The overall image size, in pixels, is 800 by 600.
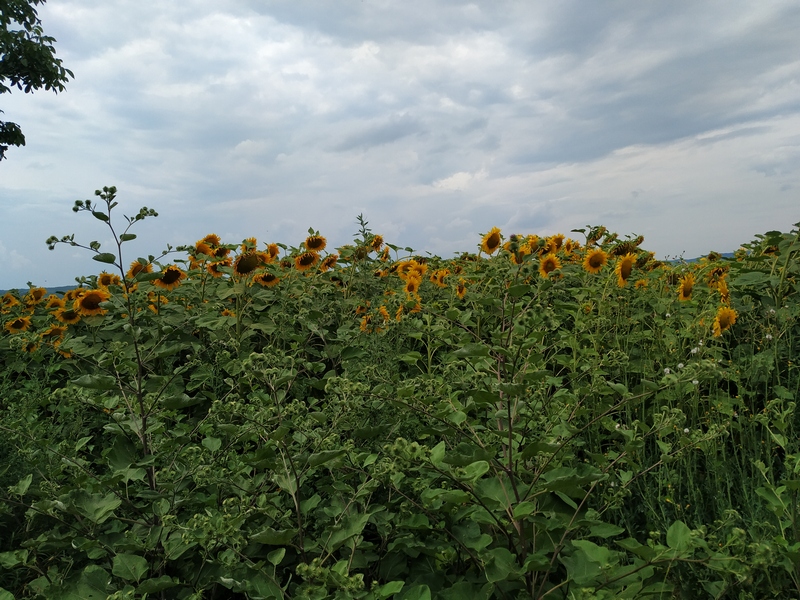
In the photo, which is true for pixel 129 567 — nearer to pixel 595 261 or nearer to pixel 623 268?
pixel 623 268

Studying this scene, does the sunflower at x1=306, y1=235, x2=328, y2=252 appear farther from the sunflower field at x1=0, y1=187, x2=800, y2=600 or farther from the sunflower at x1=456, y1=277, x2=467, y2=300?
the sunflower field at x1=0, y1=187, x2=800, y2=600

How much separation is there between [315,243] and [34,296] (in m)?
3.51

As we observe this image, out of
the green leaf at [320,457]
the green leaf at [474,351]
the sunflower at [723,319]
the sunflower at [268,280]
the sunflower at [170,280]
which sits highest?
the sunflower at [170,280]

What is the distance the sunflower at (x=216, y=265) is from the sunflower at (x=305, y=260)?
57 centimetres

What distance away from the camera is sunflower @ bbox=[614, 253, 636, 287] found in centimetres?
425

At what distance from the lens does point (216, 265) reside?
4555mm

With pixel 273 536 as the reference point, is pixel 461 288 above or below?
above

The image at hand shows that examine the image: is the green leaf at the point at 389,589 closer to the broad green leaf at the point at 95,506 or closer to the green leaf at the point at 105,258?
the broad green leaf at the point at 95,506

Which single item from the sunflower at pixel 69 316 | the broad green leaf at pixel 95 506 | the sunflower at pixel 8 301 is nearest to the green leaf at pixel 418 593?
the broad green leaf at pixel 95 506

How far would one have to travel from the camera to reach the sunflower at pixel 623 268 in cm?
425

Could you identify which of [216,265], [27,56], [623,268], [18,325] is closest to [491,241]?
[623,268]

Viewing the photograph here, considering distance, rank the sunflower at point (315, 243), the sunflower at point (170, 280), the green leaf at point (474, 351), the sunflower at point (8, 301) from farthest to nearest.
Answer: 1. the sunflower at point (8, 301)
2. the sunflower at point (315, 243)
3. the sunflower at point (170, 280)
4. the green leaf at point (474, 351)

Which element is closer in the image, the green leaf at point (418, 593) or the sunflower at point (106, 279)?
the green leaf at point (418, 593)

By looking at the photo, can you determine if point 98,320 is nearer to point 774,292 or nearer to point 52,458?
point 52,458
